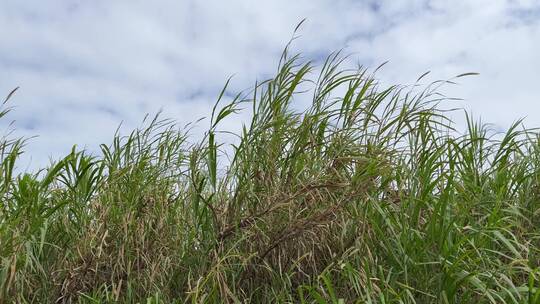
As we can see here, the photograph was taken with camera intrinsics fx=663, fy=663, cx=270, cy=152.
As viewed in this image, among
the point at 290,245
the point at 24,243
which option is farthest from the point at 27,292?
the point at 290,245

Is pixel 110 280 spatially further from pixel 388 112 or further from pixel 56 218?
pixel 388 112

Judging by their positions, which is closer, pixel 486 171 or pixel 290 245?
pixel 290 245

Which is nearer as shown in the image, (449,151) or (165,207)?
(449,151)

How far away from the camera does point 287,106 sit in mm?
3041

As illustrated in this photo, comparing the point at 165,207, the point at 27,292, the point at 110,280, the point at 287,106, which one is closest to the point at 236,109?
the point at 287,106

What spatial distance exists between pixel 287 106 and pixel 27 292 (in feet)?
4.63

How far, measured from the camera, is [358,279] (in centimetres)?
237

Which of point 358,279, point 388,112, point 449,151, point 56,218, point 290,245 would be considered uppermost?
point 388,112

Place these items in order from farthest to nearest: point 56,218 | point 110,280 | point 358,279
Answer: point 56,218 → point 110,280 → point 358,279

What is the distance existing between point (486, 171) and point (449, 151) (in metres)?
0.35

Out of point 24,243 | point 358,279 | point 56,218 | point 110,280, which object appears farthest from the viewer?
point 56,218

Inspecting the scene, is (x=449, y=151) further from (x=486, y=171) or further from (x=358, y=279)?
(x=358, y=279)

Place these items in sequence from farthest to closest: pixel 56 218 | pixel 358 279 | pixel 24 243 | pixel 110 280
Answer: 1. pixel 56 218
2. pixel 110 280
3. pixel 24 243
4. pixel 358 279

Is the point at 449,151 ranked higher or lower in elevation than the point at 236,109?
lower
